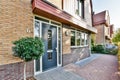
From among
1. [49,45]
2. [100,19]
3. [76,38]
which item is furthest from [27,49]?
[100,19]

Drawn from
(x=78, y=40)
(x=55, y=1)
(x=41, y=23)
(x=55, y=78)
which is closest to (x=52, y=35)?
(x=41, y=23)

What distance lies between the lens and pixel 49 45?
24.7ft

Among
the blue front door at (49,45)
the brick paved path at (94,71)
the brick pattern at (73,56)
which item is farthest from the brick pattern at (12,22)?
the brick pattern at (73,56)

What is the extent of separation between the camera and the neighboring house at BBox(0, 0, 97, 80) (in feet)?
15.5

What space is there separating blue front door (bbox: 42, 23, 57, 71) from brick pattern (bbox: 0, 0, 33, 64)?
155cm

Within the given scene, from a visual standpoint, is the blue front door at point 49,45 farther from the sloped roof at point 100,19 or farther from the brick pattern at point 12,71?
the sloped roof at point 100,19

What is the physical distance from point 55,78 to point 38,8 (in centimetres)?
331

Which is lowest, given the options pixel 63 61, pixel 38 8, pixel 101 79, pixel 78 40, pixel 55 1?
pixel 101 79

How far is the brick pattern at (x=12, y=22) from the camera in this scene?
463cm

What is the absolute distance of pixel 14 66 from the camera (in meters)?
5.04

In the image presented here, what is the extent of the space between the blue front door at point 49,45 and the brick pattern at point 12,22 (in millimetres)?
1553

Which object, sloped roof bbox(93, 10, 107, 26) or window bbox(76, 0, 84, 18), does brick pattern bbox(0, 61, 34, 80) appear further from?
sloped roof bbox(93, 10, 107, 26)

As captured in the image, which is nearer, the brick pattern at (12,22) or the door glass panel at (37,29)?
the brick pattern at (12,22)

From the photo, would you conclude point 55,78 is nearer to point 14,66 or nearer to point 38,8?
point 14,66
